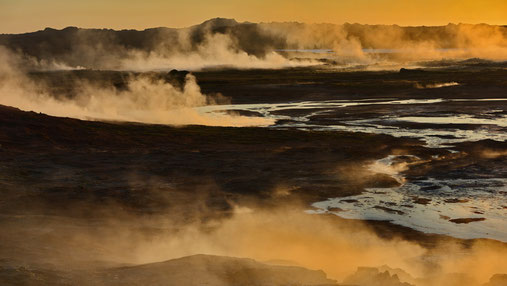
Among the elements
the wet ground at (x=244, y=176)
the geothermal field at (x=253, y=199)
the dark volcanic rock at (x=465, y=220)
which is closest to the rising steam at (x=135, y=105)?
the geothermal field at (x=253, y=199)

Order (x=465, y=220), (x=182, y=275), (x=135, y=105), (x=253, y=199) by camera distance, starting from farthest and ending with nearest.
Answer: (x=135, y=105), (x=253, y=199), (x=465, y=220), (x=182, y=275)

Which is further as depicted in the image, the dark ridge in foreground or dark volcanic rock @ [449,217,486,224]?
dark volcanic rock @ [449,217,486,224]

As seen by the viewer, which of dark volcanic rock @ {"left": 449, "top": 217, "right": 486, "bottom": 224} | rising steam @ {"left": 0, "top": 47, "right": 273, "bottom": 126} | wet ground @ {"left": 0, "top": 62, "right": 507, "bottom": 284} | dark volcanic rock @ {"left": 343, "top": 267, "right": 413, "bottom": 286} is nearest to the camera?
dark volcanic rock @ {"left": 343, "top": 267, "right": 413, "bottom": 286}

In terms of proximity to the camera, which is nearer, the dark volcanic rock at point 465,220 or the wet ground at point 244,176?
the wet ground at point 244,176

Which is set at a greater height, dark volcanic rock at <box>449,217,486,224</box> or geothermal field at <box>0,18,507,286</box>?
geothermal field at <box>0,18,507,286</box>

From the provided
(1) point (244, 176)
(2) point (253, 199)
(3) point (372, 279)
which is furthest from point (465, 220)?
(1) point (244, 176)

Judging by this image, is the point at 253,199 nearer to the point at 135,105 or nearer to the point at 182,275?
the point at 182,275

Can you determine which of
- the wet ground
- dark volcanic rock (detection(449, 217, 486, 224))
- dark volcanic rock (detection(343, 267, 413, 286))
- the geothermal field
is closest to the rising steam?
the geothermal field

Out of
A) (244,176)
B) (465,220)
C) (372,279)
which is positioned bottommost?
(465,220)

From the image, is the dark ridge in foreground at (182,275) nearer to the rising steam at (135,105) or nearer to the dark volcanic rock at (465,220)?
the dark volcanic rock at (465,220)

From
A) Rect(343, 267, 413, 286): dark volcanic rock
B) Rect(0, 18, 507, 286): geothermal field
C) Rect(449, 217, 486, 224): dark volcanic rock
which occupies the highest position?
Rect(343, 267, 413, 286): dark volcanic rock

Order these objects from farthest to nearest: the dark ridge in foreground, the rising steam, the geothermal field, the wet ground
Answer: the rising steam, the wet ground, the geothermal field, the dark ridge in foreground

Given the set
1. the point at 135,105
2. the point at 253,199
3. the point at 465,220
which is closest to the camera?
the point at 465,220

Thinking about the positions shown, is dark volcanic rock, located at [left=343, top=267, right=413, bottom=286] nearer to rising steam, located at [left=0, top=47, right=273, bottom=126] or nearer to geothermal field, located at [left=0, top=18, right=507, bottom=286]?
geothermal field, located at [left=0, top=18, right=507, bottom=286]
